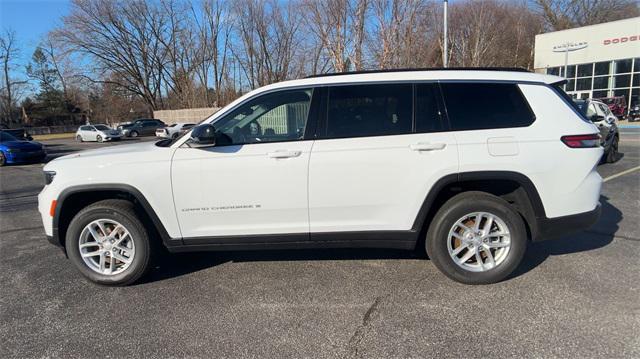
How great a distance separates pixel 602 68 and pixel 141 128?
134 ft

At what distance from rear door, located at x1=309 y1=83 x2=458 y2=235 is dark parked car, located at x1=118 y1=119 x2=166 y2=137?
36568 millimetres

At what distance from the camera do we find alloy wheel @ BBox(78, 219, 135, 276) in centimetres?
367

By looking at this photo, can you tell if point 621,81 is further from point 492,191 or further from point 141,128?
point 141,128

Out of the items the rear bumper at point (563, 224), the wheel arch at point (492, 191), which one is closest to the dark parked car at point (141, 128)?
the wheel arch at point (492, 191)

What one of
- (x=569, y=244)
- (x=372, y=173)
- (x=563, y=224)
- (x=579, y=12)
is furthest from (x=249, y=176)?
(x=579, y=12)

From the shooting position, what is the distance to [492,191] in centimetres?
368

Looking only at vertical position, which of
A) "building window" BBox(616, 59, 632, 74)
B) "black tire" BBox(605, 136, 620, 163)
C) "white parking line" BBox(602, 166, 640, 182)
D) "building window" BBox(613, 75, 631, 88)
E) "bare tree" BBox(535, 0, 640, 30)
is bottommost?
"white parking line" BBox(602, 166, 640, 182)

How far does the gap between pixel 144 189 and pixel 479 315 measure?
3052mm

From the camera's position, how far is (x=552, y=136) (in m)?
3.33

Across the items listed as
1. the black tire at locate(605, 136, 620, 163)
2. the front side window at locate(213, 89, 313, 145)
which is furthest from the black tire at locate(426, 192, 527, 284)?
the black tire at locate(605, 136, 620, 163)

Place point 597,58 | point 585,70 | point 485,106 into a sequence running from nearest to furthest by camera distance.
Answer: point 485,106 < point 597,58 < point 585,70

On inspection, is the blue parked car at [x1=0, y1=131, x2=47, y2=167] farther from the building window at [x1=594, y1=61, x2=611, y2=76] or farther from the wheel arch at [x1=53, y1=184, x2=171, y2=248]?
the building window at [x1=594, y1=61, x2=611, y2=76]

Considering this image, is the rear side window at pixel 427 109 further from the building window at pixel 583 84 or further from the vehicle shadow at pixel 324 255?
the building window at pixel 583 84

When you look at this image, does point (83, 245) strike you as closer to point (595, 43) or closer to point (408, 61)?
point (408, 61)
